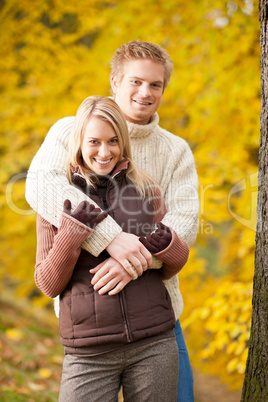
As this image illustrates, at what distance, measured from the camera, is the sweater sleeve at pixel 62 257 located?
5.70ft

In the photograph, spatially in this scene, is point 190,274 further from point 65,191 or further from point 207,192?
point 65,191

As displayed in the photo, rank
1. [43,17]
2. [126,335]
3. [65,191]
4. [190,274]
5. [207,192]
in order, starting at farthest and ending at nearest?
[43,17]
[190,274]
[207,192]
[65,191]
[126,335]

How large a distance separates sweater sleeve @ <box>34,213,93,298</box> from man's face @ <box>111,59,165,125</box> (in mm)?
705

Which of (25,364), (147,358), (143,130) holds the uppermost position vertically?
(143,130)

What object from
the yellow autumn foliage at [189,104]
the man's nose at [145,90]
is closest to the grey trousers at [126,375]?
the man's nose at [145,90]

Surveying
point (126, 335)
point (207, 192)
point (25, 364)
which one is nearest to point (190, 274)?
point (207, 192)

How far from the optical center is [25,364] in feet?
14.8

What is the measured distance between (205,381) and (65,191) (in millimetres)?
5481

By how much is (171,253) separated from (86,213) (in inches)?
15.6

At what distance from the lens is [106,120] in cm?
190

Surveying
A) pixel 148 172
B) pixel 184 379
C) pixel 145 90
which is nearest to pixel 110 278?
pixel 148 172

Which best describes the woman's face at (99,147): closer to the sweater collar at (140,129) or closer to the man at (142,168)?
the man at (142,168)

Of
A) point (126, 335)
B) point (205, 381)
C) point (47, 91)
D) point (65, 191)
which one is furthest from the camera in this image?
point (205, 381)

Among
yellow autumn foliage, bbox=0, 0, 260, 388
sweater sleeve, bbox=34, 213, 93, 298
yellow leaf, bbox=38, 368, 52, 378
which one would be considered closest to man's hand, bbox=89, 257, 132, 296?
sweater sleeve, bbox=34, 213, 93, 298
